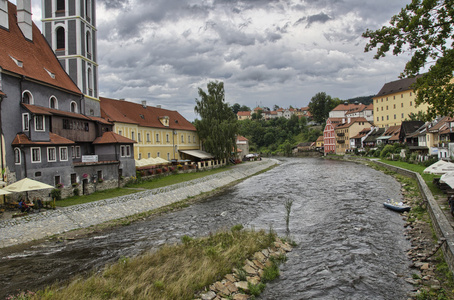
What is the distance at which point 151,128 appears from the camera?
4638 centimetres

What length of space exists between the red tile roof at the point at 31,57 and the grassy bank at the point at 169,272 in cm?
1786

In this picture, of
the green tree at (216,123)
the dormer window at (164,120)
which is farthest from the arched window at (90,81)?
the green tree at (216,123)

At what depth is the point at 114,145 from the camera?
103 feet

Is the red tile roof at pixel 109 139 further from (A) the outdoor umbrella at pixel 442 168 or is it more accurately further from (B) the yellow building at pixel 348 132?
(B) the yellow building at pixel 348 132

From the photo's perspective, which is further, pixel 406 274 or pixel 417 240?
pixel 417 240

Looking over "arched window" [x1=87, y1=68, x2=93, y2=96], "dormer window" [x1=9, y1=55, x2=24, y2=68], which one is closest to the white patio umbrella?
"dormer window" [x1=9, y1=55, x2=24, y2=68]

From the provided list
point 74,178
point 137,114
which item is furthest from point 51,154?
point 137,114

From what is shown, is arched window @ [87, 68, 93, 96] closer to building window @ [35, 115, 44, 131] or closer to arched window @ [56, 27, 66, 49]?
arched window @ [56, 27, 66, 49]

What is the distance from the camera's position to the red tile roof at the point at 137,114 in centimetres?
3875

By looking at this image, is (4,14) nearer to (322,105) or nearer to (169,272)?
(169,272)

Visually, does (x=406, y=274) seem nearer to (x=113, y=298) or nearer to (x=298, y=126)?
(x=113, y=298)

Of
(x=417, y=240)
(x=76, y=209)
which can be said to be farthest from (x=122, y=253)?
(x=417, y=240)

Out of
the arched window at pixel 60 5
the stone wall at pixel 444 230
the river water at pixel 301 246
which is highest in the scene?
the arched window at pixel 60 5

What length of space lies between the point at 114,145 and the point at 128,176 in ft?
11.2
